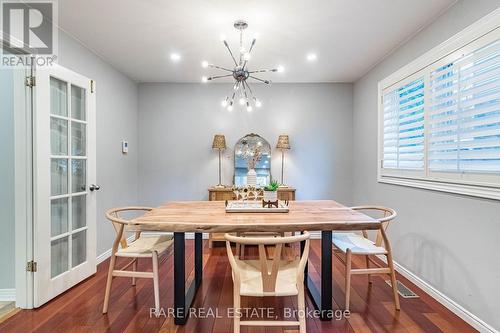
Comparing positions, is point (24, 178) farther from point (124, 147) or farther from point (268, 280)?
point (268, 280)

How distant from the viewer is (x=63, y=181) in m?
2.59

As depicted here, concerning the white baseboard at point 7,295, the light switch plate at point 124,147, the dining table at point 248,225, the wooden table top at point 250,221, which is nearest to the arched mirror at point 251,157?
the light switch plate at point 124,147

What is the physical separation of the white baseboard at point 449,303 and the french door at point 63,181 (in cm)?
327

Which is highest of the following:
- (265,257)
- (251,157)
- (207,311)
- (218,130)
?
(218,130)

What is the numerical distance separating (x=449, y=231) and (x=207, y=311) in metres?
2.09

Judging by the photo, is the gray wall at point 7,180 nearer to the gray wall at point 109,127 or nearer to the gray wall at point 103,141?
the gray wall at point 103,141

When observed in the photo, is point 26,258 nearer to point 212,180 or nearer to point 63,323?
point 63,323

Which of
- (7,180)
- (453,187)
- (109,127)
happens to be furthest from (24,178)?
(453,187)

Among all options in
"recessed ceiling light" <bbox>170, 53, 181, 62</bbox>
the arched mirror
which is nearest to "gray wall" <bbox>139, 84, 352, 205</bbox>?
the arched mirror

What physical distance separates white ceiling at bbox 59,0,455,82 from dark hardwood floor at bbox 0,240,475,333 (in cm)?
245

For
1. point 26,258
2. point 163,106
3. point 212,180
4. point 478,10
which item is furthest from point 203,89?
point 478,10

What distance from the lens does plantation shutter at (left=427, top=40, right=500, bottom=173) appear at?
189 centimetres

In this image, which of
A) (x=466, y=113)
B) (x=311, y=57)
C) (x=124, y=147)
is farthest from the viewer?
(x=124, y=147)

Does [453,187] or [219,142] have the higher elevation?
[219,142]
